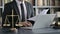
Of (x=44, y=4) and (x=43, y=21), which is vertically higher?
(x=44, y=4)

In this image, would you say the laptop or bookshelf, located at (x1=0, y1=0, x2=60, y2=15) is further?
bookshelf, located at (x1=0, y1=0, x2=60, y2=15)

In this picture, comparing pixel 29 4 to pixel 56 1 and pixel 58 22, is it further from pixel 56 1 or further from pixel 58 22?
pixel 58 22

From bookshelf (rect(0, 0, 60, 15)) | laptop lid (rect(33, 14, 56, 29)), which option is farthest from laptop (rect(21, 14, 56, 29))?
bookshelf (rect(0, 0, 60, 15))

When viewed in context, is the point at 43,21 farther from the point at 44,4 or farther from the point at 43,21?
the point at 44,4

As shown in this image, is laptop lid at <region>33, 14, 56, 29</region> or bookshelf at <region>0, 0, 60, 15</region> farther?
bookshelf at <region>0, 0, 60, 15</region>

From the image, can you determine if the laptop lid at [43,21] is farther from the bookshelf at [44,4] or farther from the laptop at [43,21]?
the bookshelf at [44,4]

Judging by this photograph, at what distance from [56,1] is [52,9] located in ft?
0.73

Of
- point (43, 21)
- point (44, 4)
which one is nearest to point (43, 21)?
point (43, 21)

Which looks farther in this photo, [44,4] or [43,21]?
[44,4]

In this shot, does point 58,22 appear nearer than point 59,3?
Yes

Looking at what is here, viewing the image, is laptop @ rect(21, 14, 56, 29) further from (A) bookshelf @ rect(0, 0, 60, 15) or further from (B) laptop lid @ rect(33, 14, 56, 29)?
(A) bookshelf @ rect(0, 0, 60, 15)

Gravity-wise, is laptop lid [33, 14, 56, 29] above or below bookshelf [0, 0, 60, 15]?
below

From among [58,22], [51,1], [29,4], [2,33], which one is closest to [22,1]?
[29,4]

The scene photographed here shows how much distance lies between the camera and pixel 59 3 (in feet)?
11.5
